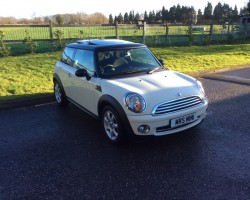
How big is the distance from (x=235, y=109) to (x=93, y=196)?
418 cm

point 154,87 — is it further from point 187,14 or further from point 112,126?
point 187,14

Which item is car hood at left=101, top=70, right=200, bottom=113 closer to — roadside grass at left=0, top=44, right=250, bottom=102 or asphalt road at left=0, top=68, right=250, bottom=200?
asphalt road at left=0, top=68, right=250, bottom=200

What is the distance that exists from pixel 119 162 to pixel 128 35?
1583 cm

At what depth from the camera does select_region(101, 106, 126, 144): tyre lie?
4.04m

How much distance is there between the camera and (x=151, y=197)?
9.71 ft

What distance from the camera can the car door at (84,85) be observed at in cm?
476

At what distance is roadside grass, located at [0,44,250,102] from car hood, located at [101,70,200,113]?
3.60 metres

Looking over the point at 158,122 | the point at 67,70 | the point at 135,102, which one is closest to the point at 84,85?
the point at 67,70

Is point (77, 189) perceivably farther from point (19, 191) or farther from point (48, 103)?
point (48, 103)

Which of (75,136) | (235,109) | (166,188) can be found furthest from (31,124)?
(235,109)

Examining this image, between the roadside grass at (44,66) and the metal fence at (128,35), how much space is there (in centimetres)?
188

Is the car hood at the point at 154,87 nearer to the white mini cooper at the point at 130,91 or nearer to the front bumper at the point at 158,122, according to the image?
the white mini cooper at the point at 130,91

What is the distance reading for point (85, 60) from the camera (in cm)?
511

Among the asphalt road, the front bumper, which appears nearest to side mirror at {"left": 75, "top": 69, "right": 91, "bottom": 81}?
the asphalt road
